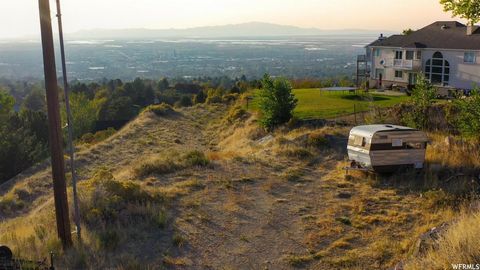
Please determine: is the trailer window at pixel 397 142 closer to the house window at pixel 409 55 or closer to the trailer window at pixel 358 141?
the trailer window at pixel 358 141

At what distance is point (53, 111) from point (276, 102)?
19.2 metres

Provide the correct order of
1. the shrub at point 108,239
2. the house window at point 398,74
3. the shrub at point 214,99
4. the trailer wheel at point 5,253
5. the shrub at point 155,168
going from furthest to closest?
the shrub at point 214,99, the house window at point 398,74, the shrub at point 155,168, the shrub at point 108,239, the trailer wheel at point 5,253

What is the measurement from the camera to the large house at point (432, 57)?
36531 millimetres

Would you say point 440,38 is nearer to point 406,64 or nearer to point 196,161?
point 406,64

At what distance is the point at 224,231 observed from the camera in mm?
12031

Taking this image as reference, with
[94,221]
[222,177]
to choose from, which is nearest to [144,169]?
[222,177]

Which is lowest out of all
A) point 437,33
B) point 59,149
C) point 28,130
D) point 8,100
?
point 28,130

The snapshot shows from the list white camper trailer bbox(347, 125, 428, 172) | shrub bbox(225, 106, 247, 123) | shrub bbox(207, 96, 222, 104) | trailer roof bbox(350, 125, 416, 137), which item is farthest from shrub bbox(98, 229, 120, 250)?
shrub bbox(207, 96, 222, 104)

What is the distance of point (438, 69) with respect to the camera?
3884cm

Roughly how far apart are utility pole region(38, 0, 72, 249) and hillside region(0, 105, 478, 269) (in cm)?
113

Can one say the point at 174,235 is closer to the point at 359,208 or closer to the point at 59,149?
the point at 59,149

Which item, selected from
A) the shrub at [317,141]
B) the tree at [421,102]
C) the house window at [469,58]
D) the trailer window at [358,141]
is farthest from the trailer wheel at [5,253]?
the house window at [469,58]

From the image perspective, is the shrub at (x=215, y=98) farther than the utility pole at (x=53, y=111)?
Yes

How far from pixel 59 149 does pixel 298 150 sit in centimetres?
1250
